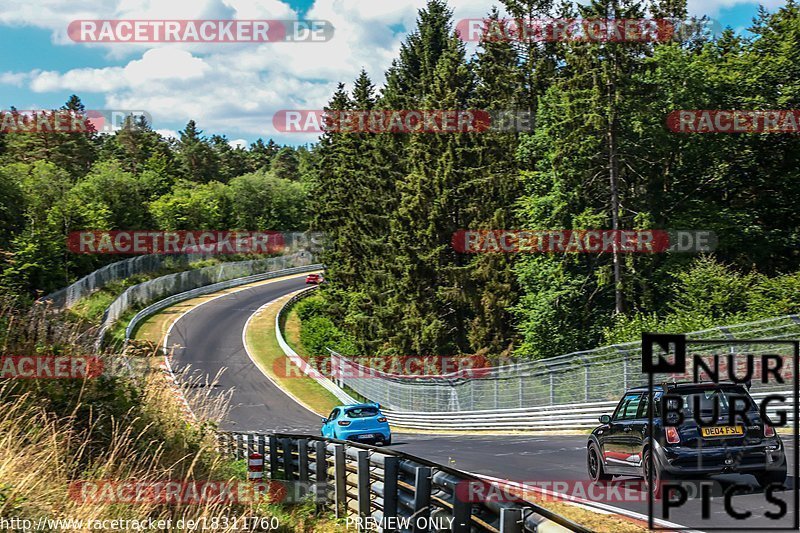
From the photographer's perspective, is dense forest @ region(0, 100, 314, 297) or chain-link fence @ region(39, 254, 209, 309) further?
dense forest @ region(0, 100, 314, 297)

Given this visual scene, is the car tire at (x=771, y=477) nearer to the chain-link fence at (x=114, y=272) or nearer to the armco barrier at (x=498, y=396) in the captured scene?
the armco barrier at (x=498, y=396)

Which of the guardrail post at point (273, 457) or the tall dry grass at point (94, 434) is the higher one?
the tall dry grass at point (94, 434)

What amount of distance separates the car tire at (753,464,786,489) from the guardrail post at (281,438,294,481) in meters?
7.76

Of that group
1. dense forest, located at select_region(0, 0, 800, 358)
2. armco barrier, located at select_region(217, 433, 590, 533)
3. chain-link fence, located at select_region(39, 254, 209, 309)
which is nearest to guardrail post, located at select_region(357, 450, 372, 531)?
armco barrier, located at select_region(217, 433, 590, 533)

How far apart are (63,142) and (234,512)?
112 meters

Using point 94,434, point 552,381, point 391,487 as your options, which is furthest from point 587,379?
point 94,434

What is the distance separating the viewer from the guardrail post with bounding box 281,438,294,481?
1370cm

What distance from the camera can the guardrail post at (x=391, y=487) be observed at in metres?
8.94

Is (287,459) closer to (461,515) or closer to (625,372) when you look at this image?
(461,515)

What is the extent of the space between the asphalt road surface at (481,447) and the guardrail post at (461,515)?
303 cm

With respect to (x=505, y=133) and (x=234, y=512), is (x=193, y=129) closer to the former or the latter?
(x=505, y=133)

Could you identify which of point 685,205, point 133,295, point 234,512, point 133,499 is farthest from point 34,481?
point 133,295

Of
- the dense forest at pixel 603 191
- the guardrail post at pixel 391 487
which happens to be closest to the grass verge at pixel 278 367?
the dense forest at pixel 603 191

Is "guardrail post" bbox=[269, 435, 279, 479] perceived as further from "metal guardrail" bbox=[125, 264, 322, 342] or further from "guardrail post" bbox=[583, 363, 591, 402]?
"metal guardrail" bbox=[125, 264, 322, 342]
